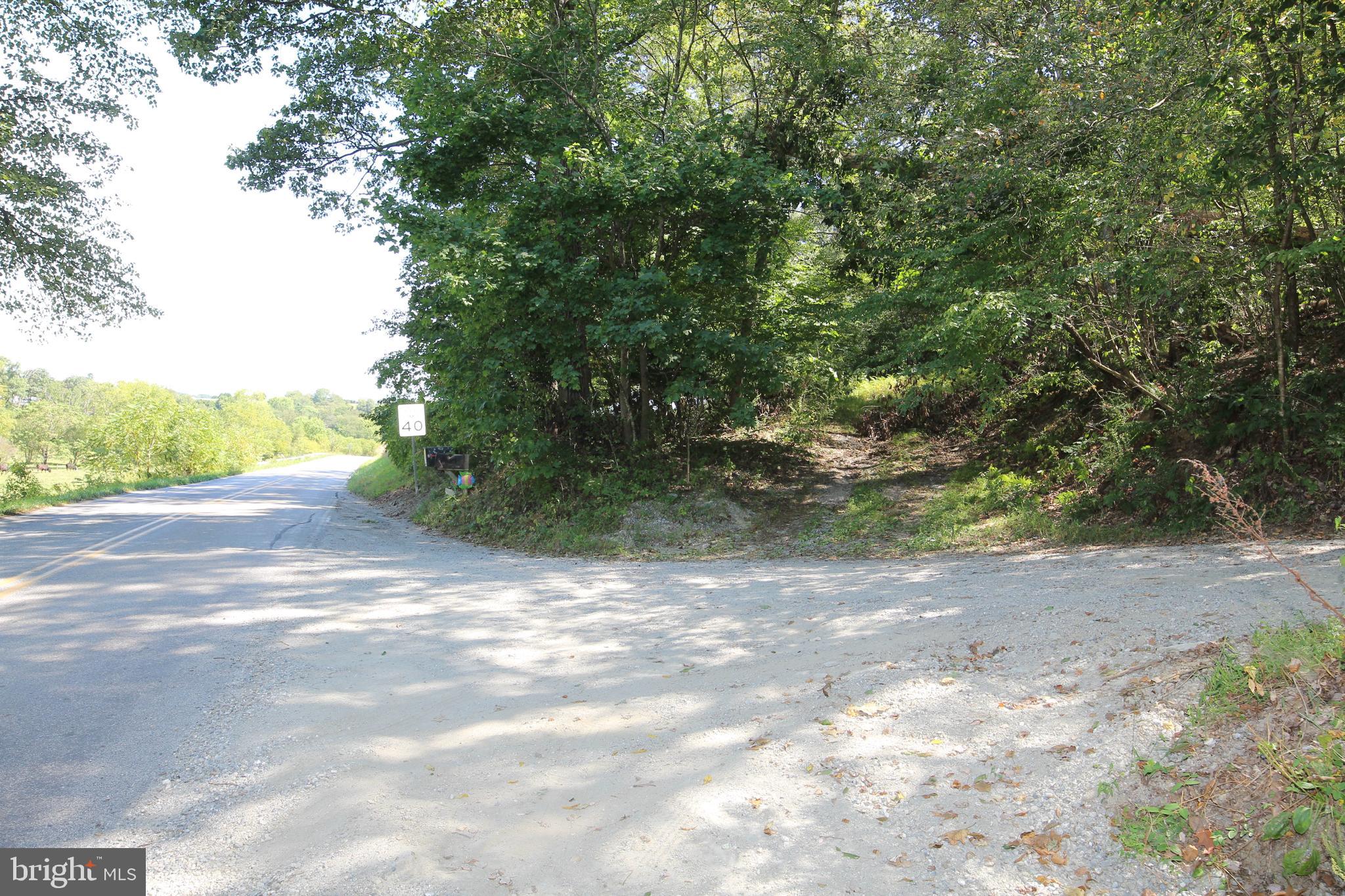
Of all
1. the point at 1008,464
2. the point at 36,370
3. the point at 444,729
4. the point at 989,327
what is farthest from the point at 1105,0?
the point at 36,370

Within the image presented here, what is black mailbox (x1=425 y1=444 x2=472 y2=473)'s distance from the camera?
17641 mm

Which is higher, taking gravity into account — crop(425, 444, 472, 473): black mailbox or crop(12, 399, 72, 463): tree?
crop(12, 399, 72, 463): tree

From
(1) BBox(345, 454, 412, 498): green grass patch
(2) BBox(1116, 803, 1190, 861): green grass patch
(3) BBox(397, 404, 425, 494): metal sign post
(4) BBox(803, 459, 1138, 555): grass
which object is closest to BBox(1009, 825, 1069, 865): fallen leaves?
(2) BBox(1116, 803, 1190, 861): green grass patch

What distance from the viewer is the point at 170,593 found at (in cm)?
831

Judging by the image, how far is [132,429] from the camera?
119 ft

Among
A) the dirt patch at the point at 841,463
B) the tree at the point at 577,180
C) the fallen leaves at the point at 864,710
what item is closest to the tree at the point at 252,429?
the tree at the point at 577,180

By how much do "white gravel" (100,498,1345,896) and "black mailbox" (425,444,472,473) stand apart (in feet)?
32.6

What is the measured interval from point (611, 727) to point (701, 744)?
0.61 metres

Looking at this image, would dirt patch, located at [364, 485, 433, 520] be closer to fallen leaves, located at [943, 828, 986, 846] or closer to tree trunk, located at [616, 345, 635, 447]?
tree trunk, located at [616, 345, 635, 447]

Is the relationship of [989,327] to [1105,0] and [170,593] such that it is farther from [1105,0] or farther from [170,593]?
[170,593]

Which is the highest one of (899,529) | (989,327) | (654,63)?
(654,63)

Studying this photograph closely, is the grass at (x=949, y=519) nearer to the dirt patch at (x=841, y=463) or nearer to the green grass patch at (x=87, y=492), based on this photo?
the dirt patch at (x=841, y=463)

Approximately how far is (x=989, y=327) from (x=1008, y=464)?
4.64 m

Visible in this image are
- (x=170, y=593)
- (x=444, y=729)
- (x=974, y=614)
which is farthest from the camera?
(x=170, y=593)
